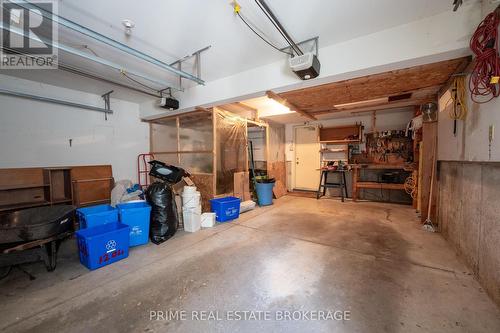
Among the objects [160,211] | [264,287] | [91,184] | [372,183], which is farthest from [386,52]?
[91,184]

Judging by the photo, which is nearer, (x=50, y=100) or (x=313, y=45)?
(x=313, y=45)

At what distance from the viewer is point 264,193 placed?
4.93m

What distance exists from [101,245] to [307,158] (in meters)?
5.52

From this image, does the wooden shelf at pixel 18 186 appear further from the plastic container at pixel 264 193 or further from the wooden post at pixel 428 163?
the wooden post at pixel 428 163

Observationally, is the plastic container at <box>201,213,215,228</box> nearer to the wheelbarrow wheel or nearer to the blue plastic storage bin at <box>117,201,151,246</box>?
the blue plastic storage bin at <box>117,201,151,246</box>

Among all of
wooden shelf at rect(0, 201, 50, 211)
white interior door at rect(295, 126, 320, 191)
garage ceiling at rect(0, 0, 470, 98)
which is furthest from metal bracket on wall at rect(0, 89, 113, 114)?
white interior door at rect(295, 126, 320, 191)

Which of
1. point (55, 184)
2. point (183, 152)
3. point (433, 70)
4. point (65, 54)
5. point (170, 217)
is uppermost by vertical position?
point (65, 54)

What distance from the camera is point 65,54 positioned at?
260 cm

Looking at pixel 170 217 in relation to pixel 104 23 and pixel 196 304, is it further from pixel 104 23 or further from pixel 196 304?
pixel 104 23

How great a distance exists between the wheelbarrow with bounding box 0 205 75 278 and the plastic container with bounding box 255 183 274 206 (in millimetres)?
3476

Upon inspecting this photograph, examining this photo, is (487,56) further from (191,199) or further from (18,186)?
(18,186)

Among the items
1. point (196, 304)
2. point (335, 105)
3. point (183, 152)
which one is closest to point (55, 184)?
point (183, 152)

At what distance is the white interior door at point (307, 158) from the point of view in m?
6.21

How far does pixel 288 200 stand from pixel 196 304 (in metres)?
4.18
